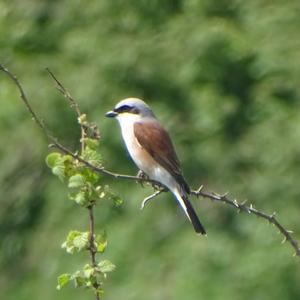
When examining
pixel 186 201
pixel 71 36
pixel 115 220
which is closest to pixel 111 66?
pixel 71 36

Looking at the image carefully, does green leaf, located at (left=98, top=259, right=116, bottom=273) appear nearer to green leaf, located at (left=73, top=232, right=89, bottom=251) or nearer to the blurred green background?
green leaf, located at (left=73, top=232, right=89, bottom=251)

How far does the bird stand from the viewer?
5.27 m

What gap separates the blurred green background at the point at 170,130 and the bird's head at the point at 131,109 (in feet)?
7.59

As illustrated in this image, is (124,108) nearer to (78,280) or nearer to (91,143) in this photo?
(91,143)

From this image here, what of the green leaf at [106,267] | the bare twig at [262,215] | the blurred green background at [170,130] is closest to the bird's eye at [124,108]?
the bare twig at [262,215]

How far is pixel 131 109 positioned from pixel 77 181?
208cm

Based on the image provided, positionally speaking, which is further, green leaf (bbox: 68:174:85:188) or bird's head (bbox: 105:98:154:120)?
bird's head (bbox: 105:98:154:120)

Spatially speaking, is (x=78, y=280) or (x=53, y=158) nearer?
(x=78, y=280)

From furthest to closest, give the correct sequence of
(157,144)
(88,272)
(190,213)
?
1. (157,144)
2. (190,213)
3. (88,272)

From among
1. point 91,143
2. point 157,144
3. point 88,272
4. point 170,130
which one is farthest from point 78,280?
point 170,130

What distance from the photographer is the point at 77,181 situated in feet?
11.1

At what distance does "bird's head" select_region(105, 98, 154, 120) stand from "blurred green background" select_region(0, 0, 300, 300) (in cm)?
231

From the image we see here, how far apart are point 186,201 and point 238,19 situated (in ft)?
14.2

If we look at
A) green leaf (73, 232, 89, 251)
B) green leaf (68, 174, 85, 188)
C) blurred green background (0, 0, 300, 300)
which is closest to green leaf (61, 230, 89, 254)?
green leaf (73, 232, 89, 251)
